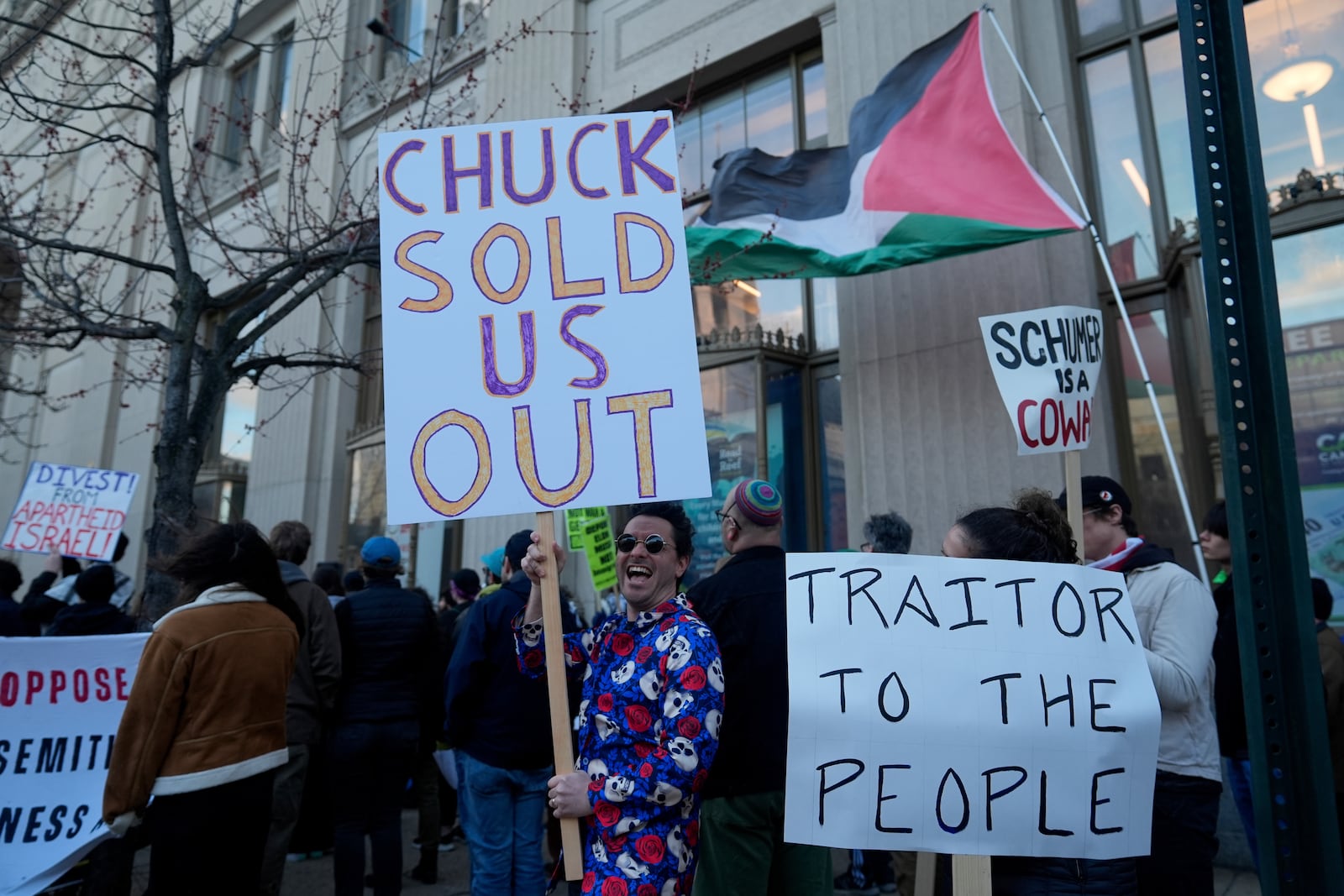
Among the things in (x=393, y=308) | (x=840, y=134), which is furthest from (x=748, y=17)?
(x=393, y=308)

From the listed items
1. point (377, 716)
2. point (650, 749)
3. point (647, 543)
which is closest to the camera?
point (650, 749)

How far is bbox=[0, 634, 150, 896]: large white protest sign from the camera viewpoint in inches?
151

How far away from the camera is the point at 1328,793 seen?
1535 mm

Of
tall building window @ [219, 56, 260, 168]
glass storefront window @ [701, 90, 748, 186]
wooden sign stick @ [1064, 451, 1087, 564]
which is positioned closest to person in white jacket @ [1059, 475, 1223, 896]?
wooden sign stick @ [1064, 451, 1087, 564]

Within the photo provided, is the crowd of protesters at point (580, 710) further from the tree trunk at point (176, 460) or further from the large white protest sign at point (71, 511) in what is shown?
the large white protest sign at point (71, 511)

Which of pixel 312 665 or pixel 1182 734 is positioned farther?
pixel 312 665

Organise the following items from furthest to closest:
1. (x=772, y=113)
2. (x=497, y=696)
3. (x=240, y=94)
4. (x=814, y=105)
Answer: (x=240, y=94)
(x=772, y=113)
(x=814, y=105)
(x=497, y=696)

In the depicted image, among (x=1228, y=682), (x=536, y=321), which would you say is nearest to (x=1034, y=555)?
(x=536, y=321)

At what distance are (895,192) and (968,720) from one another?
5598 millimetres

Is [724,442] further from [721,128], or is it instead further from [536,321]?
[536,321]

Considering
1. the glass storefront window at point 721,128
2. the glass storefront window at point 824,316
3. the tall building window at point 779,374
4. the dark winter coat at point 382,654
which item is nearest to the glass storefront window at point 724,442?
the tall building window at point 779,374

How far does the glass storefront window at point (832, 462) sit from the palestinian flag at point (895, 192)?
1614 mm

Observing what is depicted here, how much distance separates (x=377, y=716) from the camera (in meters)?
4.36

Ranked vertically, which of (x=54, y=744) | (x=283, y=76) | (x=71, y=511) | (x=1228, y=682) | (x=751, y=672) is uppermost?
(x=283, y=76)
